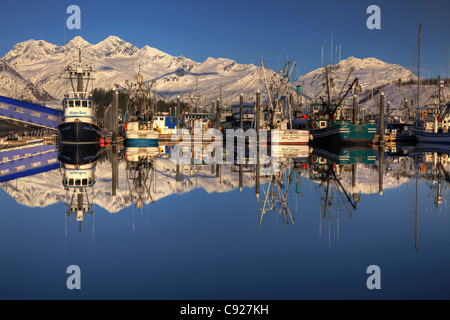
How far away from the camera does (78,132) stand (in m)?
58.5

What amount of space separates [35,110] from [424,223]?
7363 cm

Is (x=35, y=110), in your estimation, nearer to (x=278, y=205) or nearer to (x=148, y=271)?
(x=278, y=205)

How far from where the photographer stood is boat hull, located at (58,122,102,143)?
191ft

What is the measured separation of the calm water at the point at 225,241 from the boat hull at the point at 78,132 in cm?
3615

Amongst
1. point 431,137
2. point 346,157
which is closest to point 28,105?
point 346,157

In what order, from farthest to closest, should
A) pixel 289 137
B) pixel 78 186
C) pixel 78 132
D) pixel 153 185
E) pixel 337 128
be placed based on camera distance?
pixel 337 128 → pixel 289 137 → pixel 78 132 → pixel 153 185 → pixel 78 186

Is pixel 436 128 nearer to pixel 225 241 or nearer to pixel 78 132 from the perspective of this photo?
pixel 78 132

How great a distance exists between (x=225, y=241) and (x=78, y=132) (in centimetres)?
4909

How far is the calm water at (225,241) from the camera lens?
9.16 meters

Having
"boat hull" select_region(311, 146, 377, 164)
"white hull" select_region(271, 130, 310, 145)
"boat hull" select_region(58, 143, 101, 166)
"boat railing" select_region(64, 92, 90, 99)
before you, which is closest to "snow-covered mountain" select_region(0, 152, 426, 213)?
"boat hull" select_region(58, 143, 101, 166)

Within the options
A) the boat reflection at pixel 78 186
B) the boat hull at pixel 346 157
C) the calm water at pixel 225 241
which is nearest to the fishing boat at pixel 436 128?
the boat hull at pixel 346 157

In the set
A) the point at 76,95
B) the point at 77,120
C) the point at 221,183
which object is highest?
the point at 76,95

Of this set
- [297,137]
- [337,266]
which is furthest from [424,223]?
[297,137]
